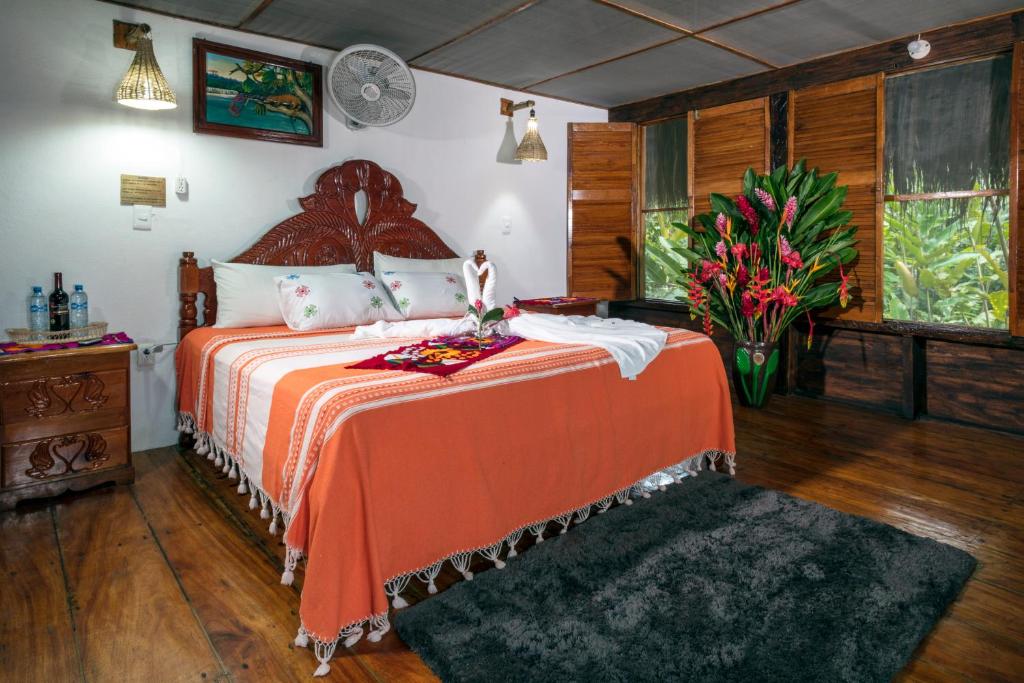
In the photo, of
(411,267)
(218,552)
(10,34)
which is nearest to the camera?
(218,552)

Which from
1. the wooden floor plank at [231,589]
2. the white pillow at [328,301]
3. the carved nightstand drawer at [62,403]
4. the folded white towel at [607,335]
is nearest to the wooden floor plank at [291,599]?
the wooden floor plank at [231,589]

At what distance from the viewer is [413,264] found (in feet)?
13.2

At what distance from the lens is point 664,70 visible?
4.40m

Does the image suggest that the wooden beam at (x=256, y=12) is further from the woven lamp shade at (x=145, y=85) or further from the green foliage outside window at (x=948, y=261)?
the green foliage outside window at (x=948, y=261)

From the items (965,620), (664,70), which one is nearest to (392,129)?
(664,70)

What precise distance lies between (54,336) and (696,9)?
344 centimetres

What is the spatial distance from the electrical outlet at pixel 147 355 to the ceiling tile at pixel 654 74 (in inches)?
124

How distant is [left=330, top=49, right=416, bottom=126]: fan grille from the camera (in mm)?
3697

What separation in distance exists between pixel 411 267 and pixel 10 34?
219cm

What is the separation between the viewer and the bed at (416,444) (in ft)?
5.66

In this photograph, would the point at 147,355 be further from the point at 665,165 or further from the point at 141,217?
the point at 665,165

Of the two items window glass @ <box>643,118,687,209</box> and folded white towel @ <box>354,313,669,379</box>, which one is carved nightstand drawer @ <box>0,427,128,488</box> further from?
window glass @ <box>643,118,687,209</box>

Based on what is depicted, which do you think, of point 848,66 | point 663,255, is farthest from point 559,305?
point 848,66

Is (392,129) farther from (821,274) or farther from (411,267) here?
(821,274)
